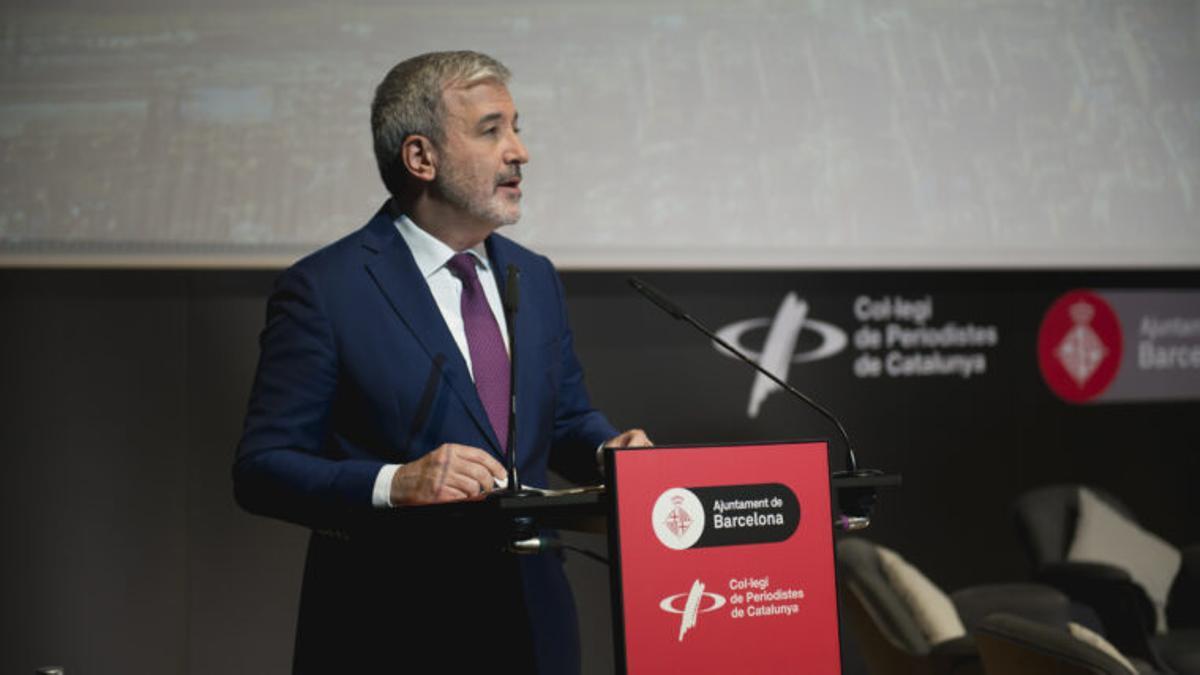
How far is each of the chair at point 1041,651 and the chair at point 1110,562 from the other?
1.88 meters

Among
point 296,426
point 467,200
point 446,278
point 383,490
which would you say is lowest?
point 383,490

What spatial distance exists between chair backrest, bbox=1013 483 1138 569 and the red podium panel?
3665mm

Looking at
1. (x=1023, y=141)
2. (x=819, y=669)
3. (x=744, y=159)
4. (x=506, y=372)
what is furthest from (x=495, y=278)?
(x=1023, y=141)

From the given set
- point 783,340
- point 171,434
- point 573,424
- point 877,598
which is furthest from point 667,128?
point 573,424

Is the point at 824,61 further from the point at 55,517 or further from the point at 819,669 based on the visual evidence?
the point at 819,669

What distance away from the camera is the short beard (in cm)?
230

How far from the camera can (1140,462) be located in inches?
235

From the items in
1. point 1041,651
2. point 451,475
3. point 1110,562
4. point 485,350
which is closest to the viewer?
point 451,475

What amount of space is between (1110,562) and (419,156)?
13.3 ft

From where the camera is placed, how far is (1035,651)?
312 centimetres

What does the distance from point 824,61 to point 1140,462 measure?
2287mm

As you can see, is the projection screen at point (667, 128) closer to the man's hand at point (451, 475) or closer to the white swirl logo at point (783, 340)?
the white swirl logo at point (783, 340)

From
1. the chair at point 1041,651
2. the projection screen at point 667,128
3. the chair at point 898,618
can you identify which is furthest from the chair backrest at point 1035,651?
the projection screen at point 667,128

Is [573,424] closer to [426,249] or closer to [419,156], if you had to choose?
[426,249]
